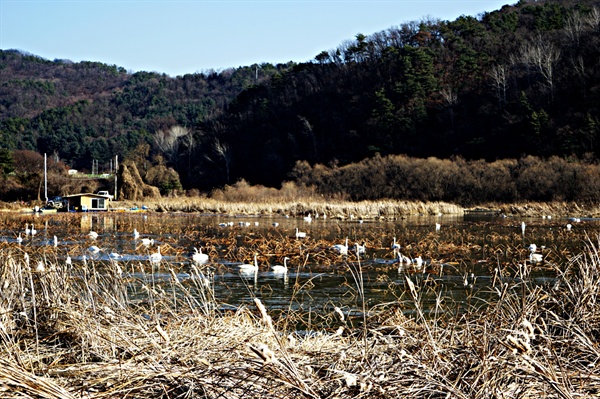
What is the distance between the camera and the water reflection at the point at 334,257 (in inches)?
484

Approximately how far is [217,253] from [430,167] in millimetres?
43807

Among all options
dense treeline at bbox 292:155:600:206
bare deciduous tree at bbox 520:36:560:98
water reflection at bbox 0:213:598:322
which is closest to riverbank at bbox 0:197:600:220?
dense treeline at bbox 292:155:600:206

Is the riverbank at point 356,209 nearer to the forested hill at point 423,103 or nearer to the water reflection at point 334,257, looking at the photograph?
the water reflection at point 334,257

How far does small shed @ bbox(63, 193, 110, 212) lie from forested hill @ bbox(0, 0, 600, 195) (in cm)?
2685

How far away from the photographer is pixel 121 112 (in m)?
157

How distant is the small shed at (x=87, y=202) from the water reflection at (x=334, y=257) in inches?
755

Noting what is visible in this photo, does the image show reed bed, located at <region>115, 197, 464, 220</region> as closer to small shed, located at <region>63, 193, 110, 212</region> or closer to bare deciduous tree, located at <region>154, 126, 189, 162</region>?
small shed, located at <region>63, 193, 110, 212</region>

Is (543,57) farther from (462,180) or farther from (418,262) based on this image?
(418,262)

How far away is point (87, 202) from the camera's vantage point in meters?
50.9

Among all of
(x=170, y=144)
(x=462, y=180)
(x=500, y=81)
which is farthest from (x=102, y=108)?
(x=462, y=180)

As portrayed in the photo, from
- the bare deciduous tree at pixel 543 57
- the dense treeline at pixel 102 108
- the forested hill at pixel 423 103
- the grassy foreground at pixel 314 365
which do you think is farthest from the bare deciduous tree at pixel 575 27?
the grassy foreground at pixel 314 365

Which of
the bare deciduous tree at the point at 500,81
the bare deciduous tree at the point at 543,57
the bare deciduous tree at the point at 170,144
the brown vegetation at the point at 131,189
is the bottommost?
the brown vegetation at the point at 131,189

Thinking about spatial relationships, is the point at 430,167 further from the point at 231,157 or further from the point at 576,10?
the point at 576,10

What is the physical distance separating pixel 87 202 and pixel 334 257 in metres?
37.2
